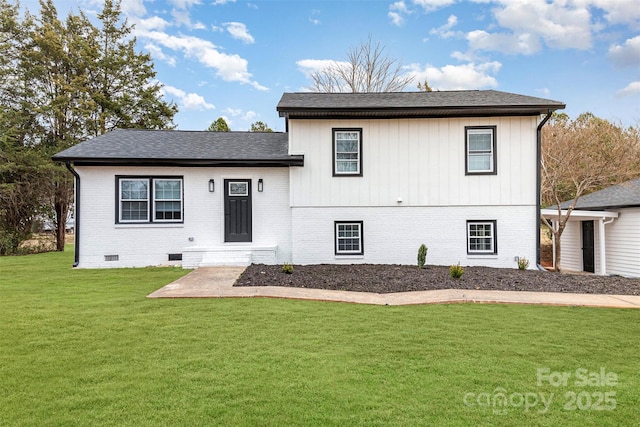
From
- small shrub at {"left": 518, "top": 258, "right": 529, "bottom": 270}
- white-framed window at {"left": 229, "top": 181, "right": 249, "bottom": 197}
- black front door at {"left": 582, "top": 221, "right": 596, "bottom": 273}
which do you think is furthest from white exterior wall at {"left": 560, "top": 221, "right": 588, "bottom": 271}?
white-framed window at {"left": 229, "top": 181, "right": 249, "bottom": 197}

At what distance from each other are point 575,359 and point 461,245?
25.4 feet

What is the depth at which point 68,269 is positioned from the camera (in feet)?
35.2

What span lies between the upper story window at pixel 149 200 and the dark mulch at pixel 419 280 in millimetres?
3363

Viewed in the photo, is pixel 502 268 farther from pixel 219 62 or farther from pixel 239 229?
pixel 219 62

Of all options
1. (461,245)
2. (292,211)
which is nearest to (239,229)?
(292,211)

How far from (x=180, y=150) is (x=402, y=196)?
726cm

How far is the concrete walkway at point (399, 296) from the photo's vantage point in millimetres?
6695

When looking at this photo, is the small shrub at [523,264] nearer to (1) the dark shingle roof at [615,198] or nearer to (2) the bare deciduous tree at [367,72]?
(1) the dark shingle roof at [615,198]

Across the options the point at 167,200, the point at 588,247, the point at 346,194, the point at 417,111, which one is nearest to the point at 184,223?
the point at 167,200

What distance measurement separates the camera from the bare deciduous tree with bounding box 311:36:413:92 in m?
25.1

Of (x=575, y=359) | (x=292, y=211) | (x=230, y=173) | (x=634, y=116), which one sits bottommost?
(x=575, y=359)

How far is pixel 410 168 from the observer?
11.5 metres

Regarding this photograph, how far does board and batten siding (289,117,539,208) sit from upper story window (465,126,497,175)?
0.45 feet

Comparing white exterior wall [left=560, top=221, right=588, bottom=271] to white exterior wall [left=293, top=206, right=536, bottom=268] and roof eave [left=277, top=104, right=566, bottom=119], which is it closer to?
white exterior wall [left=293, top=206, right=536, bottom=268]
